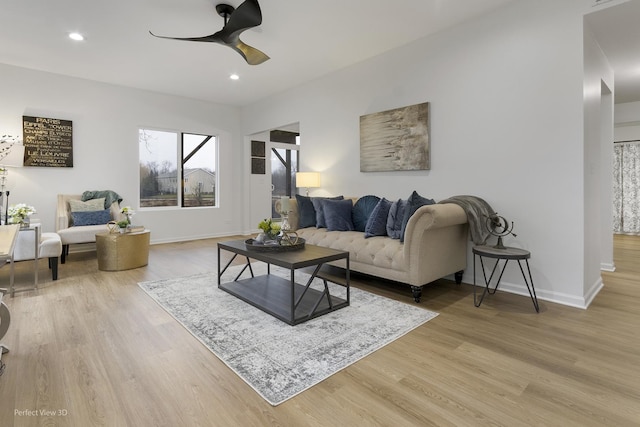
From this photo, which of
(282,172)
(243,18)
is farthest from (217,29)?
(282,172)

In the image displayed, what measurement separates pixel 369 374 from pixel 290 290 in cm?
126

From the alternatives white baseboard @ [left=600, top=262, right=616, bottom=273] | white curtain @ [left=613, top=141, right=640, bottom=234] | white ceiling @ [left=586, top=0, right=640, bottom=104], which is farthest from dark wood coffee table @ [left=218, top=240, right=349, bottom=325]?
white curtain @ [left=613, top=141, right=640, bottom=234]

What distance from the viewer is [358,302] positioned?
2.88 metres

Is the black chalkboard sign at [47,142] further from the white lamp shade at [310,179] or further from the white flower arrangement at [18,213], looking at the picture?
the white lamp shade at [310,179]

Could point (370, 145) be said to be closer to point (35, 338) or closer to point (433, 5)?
point (433, 5)

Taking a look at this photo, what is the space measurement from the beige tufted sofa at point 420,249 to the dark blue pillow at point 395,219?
81 millimetres

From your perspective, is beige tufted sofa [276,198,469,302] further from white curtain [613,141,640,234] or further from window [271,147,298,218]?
white curtain [613,141,640,234]

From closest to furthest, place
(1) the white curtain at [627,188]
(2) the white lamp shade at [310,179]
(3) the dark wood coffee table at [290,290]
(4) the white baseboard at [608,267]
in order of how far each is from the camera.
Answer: (3) the dark wood coffee table at [290,290], (4) the white baseboard at [608,267], (2) the white lamp shade at [310,179], (1) the white curtain at [627,188]

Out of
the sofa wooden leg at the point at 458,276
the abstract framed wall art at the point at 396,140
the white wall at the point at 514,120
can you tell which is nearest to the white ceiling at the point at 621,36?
the white wall at the point at 514,120

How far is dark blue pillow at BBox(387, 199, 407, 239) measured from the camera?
11.0 ft

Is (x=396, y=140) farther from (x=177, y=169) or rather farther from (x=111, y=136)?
(x=111, y=136)

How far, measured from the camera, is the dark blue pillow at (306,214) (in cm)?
440

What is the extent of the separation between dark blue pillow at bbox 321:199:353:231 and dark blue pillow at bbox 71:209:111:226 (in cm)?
331

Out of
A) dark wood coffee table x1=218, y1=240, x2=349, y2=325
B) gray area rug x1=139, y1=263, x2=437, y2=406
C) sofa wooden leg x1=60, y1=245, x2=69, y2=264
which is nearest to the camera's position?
gray area rug x1=139, y1=263, x2=437, y2=406
